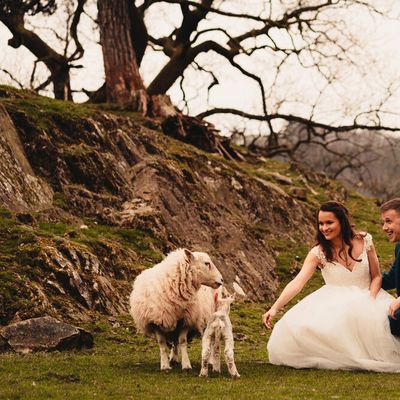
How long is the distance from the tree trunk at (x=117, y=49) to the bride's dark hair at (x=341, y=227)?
14539mm

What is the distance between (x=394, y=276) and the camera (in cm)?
945

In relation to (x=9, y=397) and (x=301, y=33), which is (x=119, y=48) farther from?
(x=9, y=397)

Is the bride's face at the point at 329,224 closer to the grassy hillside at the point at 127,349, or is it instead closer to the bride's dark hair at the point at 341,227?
the bride's dark hair at the point at 341,227

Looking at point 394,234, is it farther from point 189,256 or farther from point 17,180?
point 17,180

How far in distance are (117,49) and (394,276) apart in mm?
16106

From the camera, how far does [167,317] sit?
932cm

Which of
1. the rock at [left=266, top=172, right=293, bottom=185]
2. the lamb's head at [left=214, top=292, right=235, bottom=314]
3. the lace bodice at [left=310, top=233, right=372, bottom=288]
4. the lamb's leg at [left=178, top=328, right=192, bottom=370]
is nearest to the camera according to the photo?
the lamb's head at [left=214, top=292, right=235, bottom=314]

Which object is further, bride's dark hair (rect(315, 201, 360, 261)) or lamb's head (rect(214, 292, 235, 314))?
bride's dark hair (rect(315, 201, 360, 261))

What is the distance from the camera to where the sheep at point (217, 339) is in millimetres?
8422

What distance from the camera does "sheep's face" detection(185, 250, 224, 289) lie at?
31.2 feet

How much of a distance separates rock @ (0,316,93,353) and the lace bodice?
3.64m

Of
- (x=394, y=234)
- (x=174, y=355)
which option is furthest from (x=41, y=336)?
(x=394, y=234)

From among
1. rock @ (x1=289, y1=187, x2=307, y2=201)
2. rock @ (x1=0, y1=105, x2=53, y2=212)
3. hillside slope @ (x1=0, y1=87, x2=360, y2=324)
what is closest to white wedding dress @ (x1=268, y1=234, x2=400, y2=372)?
hillside slope @ (x1=0, y1=87, x2=360, y2=324)

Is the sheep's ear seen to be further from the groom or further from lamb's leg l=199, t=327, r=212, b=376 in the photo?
the groom
